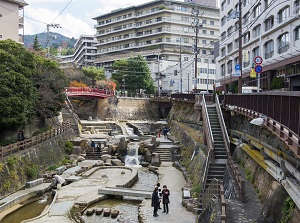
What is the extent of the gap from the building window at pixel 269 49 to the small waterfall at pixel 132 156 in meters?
18.4

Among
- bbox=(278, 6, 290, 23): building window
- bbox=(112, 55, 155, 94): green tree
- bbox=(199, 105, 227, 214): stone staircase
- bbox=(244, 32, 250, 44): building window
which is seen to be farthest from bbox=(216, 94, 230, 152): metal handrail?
bbox=(112, 55, 155, 94): green tree

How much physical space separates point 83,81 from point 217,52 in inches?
1163

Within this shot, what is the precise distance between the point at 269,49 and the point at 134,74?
4354 centimetres

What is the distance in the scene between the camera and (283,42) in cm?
3450

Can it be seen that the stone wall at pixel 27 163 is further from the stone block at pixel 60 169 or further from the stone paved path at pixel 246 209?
the stone paved path at pixel 246 209

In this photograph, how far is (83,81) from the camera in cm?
7275

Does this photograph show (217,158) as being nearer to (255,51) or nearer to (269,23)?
(269,23)

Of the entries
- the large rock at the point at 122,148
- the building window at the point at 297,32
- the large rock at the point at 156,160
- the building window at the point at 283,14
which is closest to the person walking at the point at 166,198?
the large rock at the point at 156,160

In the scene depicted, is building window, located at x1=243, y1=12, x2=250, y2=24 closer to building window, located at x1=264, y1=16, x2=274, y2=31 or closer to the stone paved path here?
building window, located at x1=264, y1=16, x2=274, y2=31

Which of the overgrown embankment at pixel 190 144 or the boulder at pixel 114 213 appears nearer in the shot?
the boulder at pixel 114 213

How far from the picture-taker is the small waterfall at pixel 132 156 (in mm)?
35875

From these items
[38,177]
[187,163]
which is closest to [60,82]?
[38,177]

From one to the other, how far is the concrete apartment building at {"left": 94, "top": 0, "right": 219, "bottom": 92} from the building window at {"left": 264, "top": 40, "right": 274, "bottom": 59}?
142ft

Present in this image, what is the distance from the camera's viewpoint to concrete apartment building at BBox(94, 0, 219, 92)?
284 ft
